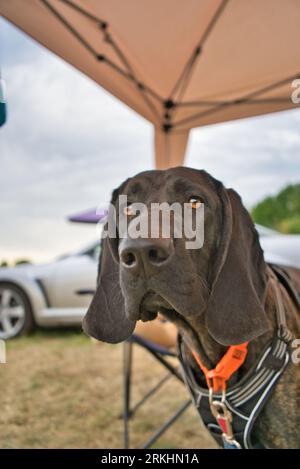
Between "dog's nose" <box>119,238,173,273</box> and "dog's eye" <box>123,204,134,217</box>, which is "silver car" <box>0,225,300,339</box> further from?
"dog's nose" <box>119,238,173,273</box>

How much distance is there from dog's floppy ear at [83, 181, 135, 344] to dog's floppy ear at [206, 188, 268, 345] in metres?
0.33

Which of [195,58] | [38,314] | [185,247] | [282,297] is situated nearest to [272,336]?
[282,297]

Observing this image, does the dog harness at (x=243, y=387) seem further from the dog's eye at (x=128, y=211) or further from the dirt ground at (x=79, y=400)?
the dirt ground at (x=79, y=400)

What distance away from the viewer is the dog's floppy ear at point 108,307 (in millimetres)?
1770

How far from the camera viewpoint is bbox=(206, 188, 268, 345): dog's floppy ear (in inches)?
65.1

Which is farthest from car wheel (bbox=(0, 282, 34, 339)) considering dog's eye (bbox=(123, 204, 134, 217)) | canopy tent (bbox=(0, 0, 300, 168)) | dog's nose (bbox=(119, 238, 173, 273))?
dog's nose (bbox=(119, 238, 173, 273))

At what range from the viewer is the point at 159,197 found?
1725mm

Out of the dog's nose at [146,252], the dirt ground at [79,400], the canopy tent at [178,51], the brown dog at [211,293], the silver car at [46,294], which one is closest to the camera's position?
the dog's nose at [146,252]

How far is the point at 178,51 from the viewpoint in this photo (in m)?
3.27

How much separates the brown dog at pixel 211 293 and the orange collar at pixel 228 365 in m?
0.04

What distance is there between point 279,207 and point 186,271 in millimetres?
28977

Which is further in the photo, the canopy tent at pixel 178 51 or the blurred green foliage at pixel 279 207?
the blurred green foliage at pixel 279 207

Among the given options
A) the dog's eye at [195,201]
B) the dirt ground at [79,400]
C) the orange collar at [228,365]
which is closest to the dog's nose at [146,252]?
the dog's eye at [195,201]
